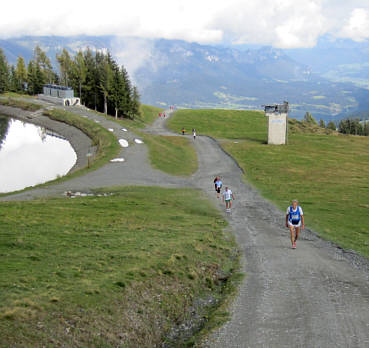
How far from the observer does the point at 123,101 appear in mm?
121688

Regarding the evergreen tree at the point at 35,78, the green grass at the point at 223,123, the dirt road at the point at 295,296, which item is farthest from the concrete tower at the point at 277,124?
the evergreen tree at the point at 35,78

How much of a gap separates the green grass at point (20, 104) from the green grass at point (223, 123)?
1668 inches

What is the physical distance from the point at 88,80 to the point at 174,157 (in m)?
82.4

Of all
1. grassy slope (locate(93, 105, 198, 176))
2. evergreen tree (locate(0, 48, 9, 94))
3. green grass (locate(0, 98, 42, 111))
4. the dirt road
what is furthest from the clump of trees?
the dirt road

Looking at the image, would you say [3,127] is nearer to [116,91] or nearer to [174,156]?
[116,91]

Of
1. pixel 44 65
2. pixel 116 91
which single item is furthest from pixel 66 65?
pixel 116 91

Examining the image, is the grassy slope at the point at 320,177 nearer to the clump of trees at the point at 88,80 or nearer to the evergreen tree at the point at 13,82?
the clump of trees at the point at 88,80

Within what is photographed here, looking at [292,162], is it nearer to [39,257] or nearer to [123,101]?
[39,257]

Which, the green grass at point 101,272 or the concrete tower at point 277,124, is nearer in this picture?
the green grass at point 101,272

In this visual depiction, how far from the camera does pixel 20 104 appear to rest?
13138 centimetres

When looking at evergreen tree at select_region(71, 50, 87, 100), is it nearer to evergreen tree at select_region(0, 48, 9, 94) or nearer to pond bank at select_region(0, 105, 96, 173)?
pond bank at select_region(0, 105, 96, 173)

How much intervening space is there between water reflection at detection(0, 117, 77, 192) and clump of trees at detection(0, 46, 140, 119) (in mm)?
25281

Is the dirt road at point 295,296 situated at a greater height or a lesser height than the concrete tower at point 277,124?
lesser

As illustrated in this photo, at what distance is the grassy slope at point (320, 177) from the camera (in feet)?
98.6
